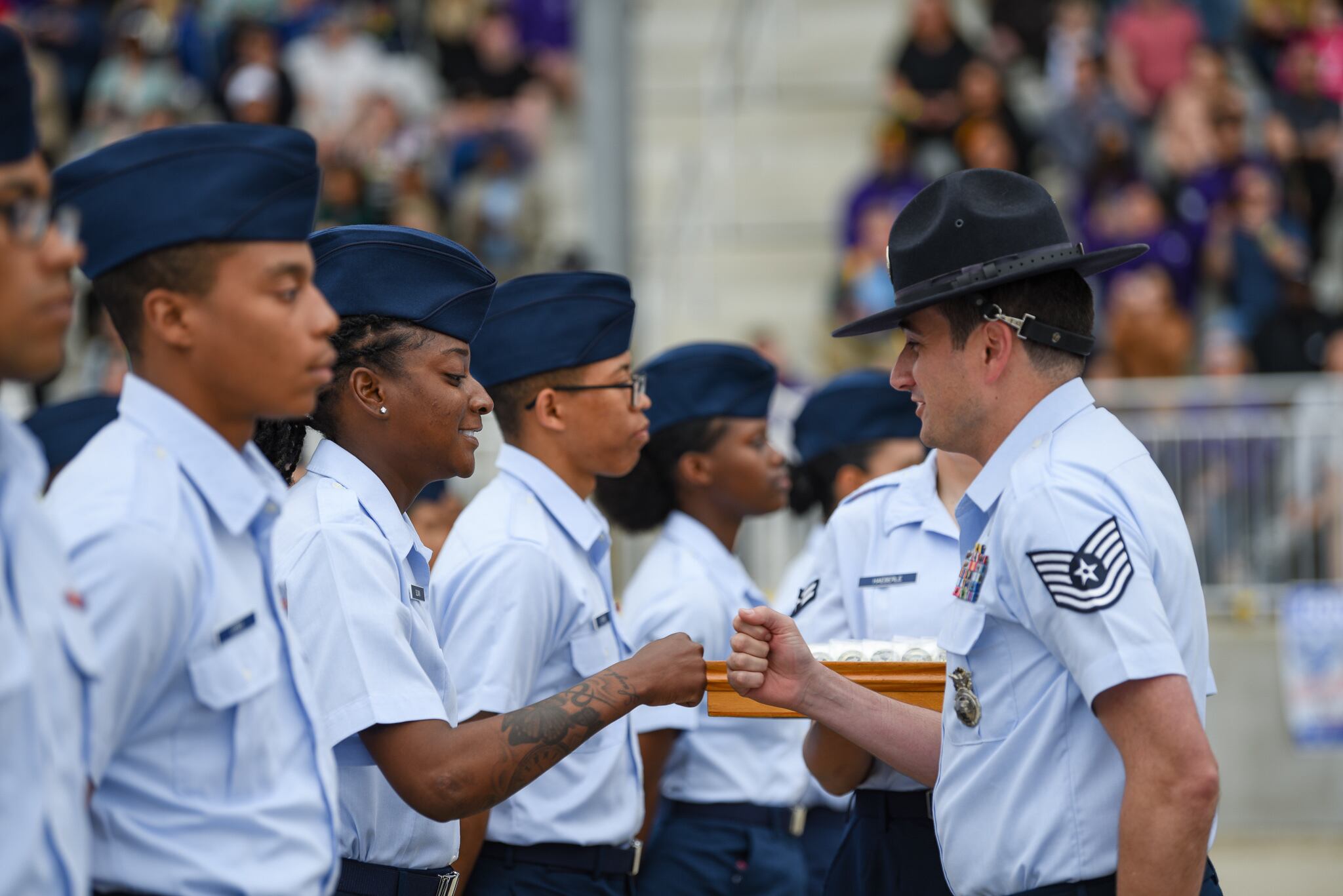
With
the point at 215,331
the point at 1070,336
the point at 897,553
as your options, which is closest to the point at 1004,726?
the point at 1070,336

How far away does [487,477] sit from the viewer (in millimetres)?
8203

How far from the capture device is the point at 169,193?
91.3 inches

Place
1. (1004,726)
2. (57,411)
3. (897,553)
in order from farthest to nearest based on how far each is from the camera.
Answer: (57,411), (897,553), (1004,726)

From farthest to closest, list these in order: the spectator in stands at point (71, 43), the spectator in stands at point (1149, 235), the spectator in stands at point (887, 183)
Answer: the spectator in stands at point (71, 43) < the spectator in stands at point (887, 183) < the spectator in stands at point (1149, 235)

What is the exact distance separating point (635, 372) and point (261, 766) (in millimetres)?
2323

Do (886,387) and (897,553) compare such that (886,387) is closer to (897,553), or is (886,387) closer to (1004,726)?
(897,553)

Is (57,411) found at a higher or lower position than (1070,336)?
lower

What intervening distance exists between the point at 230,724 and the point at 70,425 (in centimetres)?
292

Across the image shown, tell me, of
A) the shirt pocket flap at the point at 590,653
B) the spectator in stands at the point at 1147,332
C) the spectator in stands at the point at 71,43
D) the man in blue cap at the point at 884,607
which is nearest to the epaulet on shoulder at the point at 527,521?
the shirt pocket flap at the point at 590,653

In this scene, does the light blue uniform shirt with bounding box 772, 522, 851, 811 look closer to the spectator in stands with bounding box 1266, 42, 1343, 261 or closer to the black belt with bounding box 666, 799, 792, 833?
the black belt with bounding box 666, 799, 792, 833

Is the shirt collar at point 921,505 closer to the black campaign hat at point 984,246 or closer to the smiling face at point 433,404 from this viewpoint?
the black campaign hat at point 984,246

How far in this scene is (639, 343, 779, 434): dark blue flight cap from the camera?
199 inches

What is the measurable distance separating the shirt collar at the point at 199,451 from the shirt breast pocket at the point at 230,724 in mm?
168

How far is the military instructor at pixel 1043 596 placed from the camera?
2527mm
